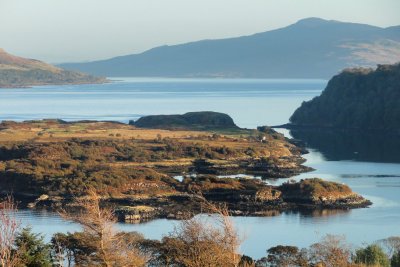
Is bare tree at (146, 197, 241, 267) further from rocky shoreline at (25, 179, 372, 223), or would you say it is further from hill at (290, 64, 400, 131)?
hill at (290, 64, 400, 131)

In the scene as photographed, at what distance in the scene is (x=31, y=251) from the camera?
71.9 ft

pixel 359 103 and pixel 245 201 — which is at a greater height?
pixel 359 103

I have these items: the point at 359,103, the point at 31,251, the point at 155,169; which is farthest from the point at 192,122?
the point at 31,251

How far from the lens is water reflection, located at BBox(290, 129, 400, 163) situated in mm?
73250

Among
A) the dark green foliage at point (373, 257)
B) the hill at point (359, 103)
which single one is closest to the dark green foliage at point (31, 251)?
the dark green foliage at point (373, 257)

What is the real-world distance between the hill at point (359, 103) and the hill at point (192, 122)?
1667cm

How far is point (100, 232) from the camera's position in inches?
701

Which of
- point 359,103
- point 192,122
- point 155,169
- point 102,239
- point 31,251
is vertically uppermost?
point 102,239

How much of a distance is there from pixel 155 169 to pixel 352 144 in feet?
90.2

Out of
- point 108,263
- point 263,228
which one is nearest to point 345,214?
point 263,228

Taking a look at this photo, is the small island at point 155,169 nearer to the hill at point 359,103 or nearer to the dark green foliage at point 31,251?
the dark green foliage at point 31,251

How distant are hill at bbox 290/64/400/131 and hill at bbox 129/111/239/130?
16.7 meters

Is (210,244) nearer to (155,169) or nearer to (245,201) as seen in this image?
(245,201)

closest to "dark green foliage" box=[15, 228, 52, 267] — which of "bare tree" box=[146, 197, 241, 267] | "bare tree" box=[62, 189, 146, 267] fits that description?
"bare tree" box=[62, 189, 146, 267]
